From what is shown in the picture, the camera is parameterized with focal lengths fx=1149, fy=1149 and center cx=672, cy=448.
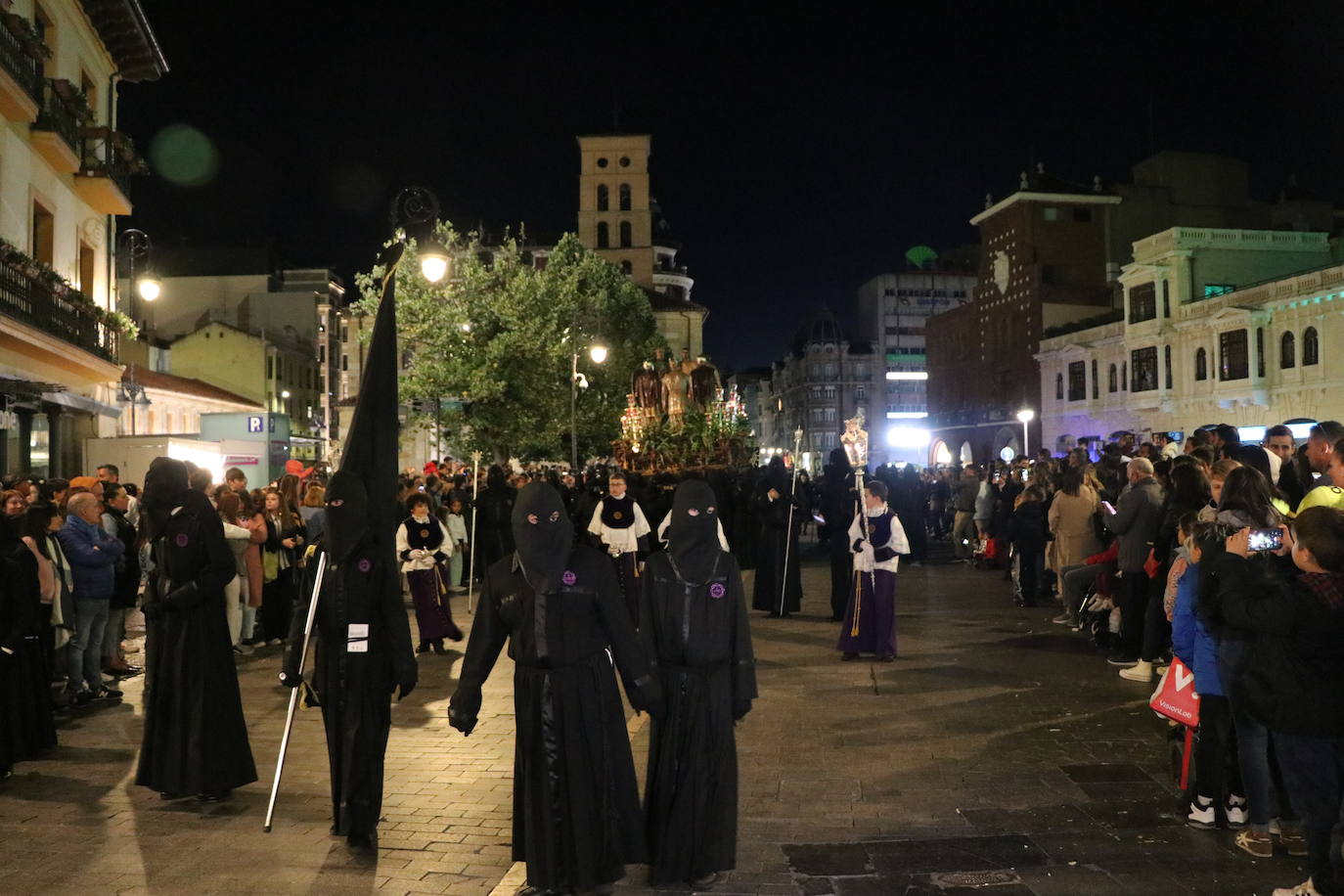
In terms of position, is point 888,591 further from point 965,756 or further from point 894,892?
point 894,892

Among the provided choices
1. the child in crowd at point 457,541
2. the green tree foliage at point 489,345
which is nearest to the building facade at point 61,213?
the child in crowd at point 457,541

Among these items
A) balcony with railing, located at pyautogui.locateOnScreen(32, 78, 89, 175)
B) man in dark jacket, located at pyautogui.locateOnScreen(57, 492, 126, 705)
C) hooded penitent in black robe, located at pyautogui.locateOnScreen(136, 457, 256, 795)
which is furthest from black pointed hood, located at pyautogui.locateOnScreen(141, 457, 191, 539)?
balcony with railing, located at pyautogui.locateOnScreen(32, 78, 89, 175)

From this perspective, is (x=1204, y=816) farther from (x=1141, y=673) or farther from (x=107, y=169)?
(x=107, y=169)

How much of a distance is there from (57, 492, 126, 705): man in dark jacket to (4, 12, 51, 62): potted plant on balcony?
9.19 meters

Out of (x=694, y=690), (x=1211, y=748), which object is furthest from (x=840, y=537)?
(x=694, y=690)

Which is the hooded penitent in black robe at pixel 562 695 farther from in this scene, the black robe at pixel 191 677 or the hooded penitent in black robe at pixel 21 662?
the hooded penitent in black robe at pixel 21 662

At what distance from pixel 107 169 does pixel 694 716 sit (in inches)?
767

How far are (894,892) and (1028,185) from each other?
60782 mm

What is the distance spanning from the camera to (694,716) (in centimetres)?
546

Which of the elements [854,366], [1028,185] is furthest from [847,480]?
[854,366]

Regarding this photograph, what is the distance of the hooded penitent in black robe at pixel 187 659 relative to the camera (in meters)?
6.93

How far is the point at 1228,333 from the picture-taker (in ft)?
139

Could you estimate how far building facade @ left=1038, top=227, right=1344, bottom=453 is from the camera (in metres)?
37.8

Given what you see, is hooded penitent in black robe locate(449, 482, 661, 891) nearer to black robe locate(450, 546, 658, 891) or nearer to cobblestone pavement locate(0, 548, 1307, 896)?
black robe locate(450, 546, 658, 891)
